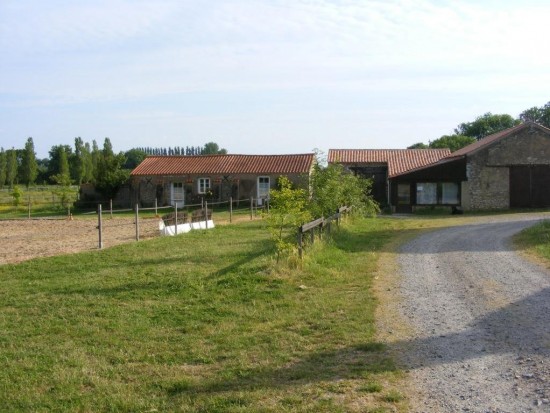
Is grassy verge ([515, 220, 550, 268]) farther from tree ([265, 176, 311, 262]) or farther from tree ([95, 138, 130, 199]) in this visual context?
tree ([95, 138, 130, 199])

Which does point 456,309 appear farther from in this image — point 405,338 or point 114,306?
point 114,306

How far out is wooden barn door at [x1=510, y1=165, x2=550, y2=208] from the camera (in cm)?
3516

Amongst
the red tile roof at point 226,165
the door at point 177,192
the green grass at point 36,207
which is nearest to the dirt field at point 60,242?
Result: the green grass at point 36,207

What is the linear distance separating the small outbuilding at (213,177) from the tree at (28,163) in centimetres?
2614

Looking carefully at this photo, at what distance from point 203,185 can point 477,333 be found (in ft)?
128

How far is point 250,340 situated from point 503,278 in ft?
20.0

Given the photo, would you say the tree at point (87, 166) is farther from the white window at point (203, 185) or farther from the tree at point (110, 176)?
the white window at point (203, 185)

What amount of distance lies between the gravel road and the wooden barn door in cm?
2268

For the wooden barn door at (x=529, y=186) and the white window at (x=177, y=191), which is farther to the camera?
the white window at (x=177, y=191)

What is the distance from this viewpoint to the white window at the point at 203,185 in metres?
45.1

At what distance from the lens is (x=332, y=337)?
727 centimetres

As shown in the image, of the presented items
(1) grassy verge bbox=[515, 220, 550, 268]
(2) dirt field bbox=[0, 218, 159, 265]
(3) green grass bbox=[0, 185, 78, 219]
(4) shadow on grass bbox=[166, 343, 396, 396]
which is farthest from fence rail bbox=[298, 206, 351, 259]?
(3) green grass bbox=[0, 185, 78, 219]

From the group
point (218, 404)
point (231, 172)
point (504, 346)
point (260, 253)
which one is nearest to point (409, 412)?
point (218, 404)

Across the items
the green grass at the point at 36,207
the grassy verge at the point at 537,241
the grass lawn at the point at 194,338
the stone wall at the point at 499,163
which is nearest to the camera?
the grass lawn at the point at 194,338
